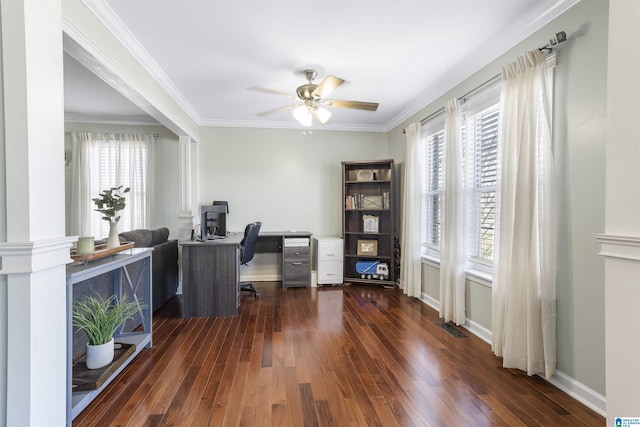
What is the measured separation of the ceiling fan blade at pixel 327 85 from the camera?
244 centimetres

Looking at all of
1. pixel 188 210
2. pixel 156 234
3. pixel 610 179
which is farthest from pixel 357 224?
pixel 610 179

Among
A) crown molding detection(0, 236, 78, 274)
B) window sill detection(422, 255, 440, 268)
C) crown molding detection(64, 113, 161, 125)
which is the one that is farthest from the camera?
crown molding detection(64, 113, 161, 125)

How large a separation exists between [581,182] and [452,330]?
1.72 m

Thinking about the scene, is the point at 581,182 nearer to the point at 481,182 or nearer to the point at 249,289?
the point at 481,182

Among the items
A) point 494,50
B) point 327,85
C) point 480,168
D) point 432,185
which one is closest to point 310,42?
point 327,85

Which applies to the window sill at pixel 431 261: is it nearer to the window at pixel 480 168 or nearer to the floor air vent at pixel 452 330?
the window at pixel 480 168


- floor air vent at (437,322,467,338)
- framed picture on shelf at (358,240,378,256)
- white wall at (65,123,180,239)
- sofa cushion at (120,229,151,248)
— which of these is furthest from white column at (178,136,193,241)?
floor air vent at (437,322,467,338)

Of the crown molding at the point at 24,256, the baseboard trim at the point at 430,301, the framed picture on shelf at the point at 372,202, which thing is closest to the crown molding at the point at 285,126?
the framed picture on shelf at the point at 372,202

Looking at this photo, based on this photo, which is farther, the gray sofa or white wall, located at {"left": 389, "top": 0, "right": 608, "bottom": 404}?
the gray sofa

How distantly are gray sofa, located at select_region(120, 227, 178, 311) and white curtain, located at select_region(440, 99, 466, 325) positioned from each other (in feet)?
10.4

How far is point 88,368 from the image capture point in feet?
5.98

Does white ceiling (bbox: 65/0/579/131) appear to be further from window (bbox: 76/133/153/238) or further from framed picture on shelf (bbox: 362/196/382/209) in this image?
framed picture on shelf (bbox: 362/196/382/209)

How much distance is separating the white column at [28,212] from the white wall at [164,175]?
3530mm

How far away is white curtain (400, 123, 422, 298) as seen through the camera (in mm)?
3746
